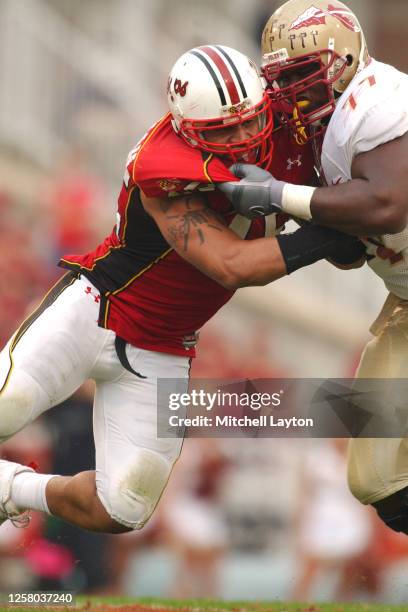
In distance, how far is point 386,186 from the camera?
484 centimetres

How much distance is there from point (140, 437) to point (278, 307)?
25.1 ft

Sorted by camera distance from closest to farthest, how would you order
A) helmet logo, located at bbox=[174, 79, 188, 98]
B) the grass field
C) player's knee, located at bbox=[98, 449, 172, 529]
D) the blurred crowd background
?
helmet logo, located at bbox=[174, 79, 188, 98]
player's knee, located at bbox=[98, 449, 172, 529]
the grass field
the blurred crowd background

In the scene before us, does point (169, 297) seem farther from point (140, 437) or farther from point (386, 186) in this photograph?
point (386, 186)

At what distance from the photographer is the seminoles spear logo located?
5.31 metres

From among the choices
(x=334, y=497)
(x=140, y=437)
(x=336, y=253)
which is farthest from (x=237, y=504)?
(x=336, y=253)

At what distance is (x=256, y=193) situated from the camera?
492 centimetres

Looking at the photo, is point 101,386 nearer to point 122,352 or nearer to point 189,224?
Answer: point 122,352

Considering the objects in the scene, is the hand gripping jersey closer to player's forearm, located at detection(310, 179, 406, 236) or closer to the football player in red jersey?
the football player in red jersey

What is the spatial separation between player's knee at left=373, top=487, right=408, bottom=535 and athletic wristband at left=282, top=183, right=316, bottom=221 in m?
1.28

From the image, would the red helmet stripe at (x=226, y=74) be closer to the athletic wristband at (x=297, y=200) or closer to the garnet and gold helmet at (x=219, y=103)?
the garnet and gold helmet at (x=219, y=103)

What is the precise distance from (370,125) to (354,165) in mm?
153

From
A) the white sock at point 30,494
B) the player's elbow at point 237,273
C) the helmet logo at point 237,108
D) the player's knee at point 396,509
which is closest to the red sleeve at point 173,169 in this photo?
the helmet logo at point 237,108

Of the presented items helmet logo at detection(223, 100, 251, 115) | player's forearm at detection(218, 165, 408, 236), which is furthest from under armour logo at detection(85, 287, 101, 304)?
helmet logo at detection(223, 100, 251, 115)

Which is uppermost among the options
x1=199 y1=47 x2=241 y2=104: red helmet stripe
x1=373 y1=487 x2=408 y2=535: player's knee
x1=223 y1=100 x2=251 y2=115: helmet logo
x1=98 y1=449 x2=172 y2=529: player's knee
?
x1=199 y1=47 x2=241 y2=104: red helmet stripe
